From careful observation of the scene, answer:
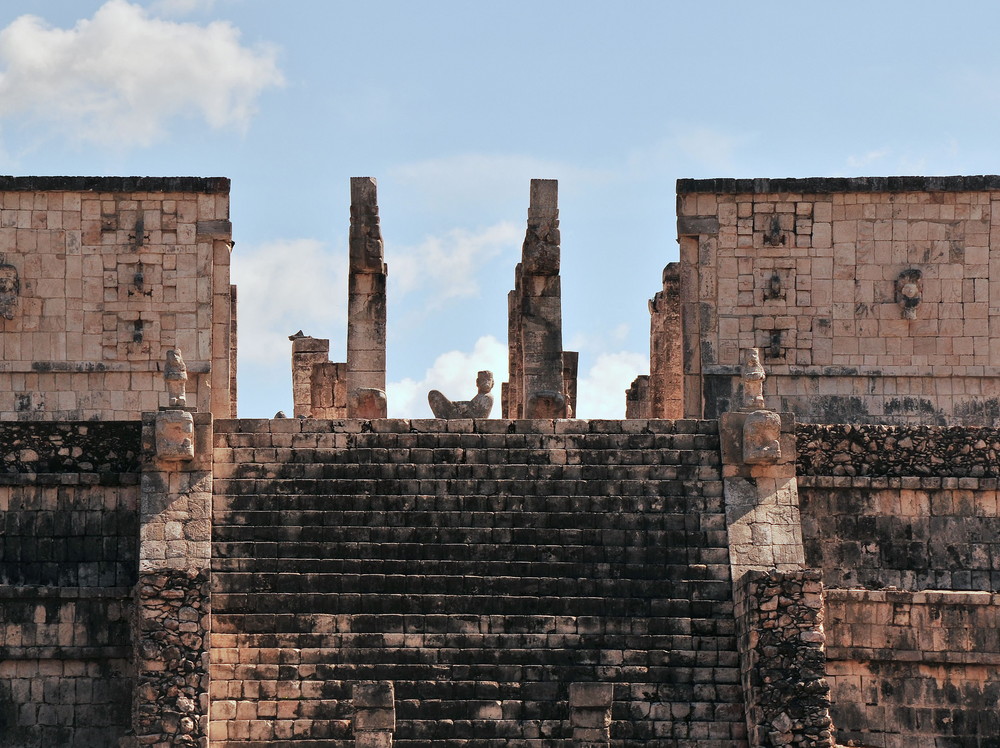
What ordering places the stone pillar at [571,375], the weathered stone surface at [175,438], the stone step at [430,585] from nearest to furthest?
the stone step at [430,585]
the weathered stone surface at [175,438]
the stone pillar at [571,375]

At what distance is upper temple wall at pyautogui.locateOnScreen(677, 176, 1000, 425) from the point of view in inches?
1199

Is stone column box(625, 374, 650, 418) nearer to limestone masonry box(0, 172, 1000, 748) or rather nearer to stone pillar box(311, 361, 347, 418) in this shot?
stone pillar box(311, 361, 347, 418)

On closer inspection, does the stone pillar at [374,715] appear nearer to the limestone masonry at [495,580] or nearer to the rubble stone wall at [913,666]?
the limestone masonry at [495,580]

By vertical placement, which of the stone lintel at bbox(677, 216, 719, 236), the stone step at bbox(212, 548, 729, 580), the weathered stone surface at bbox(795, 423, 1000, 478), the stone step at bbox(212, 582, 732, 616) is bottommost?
the stone step at bbox(212, 582, 732, 616)

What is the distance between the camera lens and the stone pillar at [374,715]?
2109 centimetres

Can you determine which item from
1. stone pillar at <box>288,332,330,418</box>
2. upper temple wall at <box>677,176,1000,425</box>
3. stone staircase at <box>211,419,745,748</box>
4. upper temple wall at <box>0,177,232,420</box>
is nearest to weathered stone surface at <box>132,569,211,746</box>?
stone staircase at <box>211,419,745,748</box>

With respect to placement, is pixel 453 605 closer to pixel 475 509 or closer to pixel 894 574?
pixel 475 509

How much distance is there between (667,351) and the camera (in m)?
34.1

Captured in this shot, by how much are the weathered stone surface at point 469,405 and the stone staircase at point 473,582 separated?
3270 mm

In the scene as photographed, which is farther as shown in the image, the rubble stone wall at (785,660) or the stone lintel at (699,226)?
the stone lintel at (699,226)

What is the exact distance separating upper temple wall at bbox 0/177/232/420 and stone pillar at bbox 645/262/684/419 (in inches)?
275

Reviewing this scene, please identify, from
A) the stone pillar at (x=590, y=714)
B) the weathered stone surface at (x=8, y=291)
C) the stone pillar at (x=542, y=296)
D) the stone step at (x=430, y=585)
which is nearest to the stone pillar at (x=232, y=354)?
the weathered stone surface at (x=8, y=291)

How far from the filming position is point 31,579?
79.5 ft

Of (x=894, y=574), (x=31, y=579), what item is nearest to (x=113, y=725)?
(x=31, y=579)
